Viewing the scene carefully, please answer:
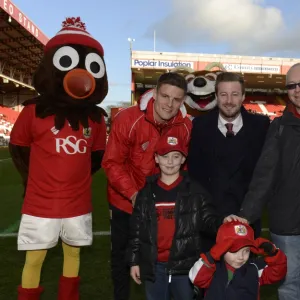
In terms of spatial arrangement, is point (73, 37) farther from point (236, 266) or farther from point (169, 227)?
point (236, 266)

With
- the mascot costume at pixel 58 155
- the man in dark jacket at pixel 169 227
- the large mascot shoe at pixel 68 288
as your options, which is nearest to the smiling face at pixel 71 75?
the mascot costume at pixel 58 155

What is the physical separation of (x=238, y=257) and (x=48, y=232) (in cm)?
120

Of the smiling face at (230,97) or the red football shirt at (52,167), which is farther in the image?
the red football shirt at (52,167)

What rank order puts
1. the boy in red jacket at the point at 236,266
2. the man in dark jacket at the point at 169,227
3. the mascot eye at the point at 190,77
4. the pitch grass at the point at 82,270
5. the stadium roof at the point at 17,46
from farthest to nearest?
the stadium roof at the point at 17,46
the mascot eye at the point at 190,77
the pitch grass at the point at 82,270
the man in dark jacket at the point at 169,227
the boy in red jacket at the point at 236,266

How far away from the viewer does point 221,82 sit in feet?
7.77

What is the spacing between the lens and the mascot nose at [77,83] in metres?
2.63

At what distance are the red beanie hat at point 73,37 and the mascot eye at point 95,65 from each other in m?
0.08

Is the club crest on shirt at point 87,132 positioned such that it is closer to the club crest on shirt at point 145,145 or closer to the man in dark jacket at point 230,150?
the club crest on shirt at point 145,145

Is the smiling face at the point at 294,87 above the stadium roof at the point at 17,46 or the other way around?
the other way around

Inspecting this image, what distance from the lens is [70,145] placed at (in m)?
2.65

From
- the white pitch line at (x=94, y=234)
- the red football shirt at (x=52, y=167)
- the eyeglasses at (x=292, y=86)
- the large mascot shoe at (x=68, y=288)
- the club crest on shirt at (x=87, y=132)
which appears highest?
the eyeglasses at (x=292, y=86)

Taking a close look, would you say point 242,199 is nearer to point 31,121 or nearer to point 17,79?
point 31,121

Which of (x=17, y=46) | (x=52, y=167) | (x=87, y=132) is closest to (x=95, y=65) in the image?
(x=87, y=132)

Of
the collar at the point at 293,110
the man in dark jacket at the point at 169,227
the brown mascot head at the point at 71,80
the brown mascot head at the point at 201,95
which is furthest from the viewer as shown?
the brown mascot head at the point at 201,95
